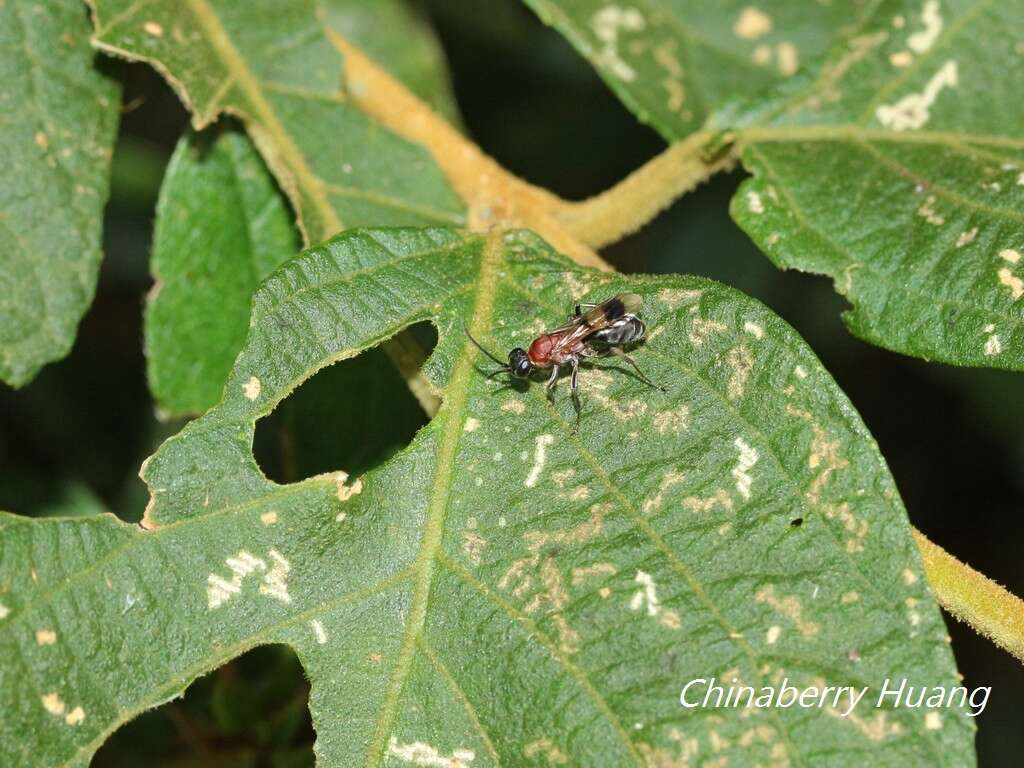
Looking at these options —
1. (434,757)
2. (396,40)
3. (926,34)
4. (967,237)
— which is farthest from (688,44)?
(434,757)

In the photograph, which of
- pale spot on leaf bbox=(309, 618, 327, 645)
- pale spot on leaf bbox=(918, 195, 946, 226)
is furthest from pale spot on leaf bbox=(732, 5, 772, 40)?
pale spot on leaf bbox=(309, 618, 327, 645)

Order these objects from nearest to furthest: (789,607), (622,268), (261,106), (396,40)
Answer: (789,607)
(261,106)
(396,40)
(622,268)

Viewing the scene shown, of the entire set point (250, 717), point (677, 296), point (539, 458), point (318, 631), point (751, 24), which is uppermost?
point (751, 24)

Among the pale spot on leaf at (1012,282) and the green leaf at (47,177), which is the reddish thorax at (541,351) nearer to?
the pale spot on leaf at (1012,282)

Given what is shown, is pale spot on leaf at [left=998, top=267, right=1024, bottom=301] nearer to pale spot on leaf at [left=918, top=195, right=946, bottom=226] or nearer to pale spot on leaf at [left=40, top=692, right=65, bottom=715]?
pale spot on leaf at [left=918, top=195, right=946, bottom=226]

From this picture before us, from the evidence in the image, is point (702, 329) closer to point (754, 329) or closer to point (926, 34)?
point (754, 329)

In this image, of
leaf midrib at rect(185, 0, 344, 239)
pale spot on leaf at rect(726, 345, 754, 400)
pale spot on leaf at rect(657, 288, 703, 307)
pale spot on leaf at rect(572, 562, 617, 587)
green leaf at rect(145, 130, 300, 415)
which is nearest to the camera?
pale spot on leaf at rect(572, 562, 617, 587)

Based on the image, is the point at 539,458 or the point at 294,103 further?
the point at 294,103
